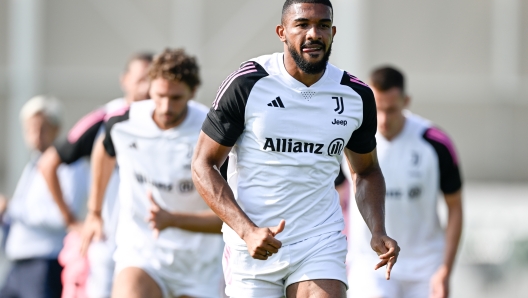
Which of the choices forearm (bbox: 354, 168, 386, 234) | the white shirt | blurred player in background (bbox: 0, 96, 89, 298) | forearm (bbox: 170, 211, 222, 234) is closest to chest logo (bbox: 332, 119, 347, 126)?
forearm (bbox: 354, 168, 386, 234)

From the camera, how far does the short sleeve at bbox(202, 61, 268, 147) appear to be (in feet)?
16.3

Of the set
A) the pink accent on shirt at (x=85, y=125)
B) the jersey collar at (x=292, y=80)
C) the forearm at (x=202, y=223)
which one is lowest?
the forearm at (x=202, y=223)

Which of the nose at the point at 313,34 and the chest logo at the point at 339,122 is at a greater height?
the nose at the point at 313,34

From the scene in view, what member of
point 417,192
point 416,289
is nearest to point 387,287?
point 416,289

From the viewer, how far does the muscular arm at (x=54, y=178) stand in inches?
310

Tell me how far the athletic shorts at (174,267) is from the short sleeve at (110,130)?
2.42 feet

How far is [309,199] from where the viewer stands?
5055 millimetres

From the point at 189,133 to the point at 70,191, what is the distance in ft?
9.35

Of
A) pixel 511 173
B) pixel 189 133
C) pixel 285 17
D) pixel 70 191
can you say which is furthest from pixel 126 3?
pixel 285 17

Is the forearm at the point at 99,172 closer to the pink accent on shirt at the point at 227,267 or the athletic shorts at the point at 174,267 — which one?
the athletic shorts at the point at 174,267

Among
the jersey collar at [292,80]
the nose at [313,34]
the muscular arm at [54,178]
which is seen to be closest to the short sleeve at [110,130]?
the muscular arm at [54,178]

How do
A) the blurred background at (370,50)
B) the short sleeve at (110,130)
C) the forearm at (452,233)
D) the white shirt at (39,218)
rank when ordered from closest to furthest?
the short sleeve at (110,130) → the forearm at (452,233) → the white shirt at (39,218) → the blurred background at (370,50)

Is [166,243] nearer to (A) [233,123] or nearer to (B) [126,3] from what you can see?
(A) [233,123]

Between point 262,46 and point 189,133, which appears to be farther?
point 262,46
